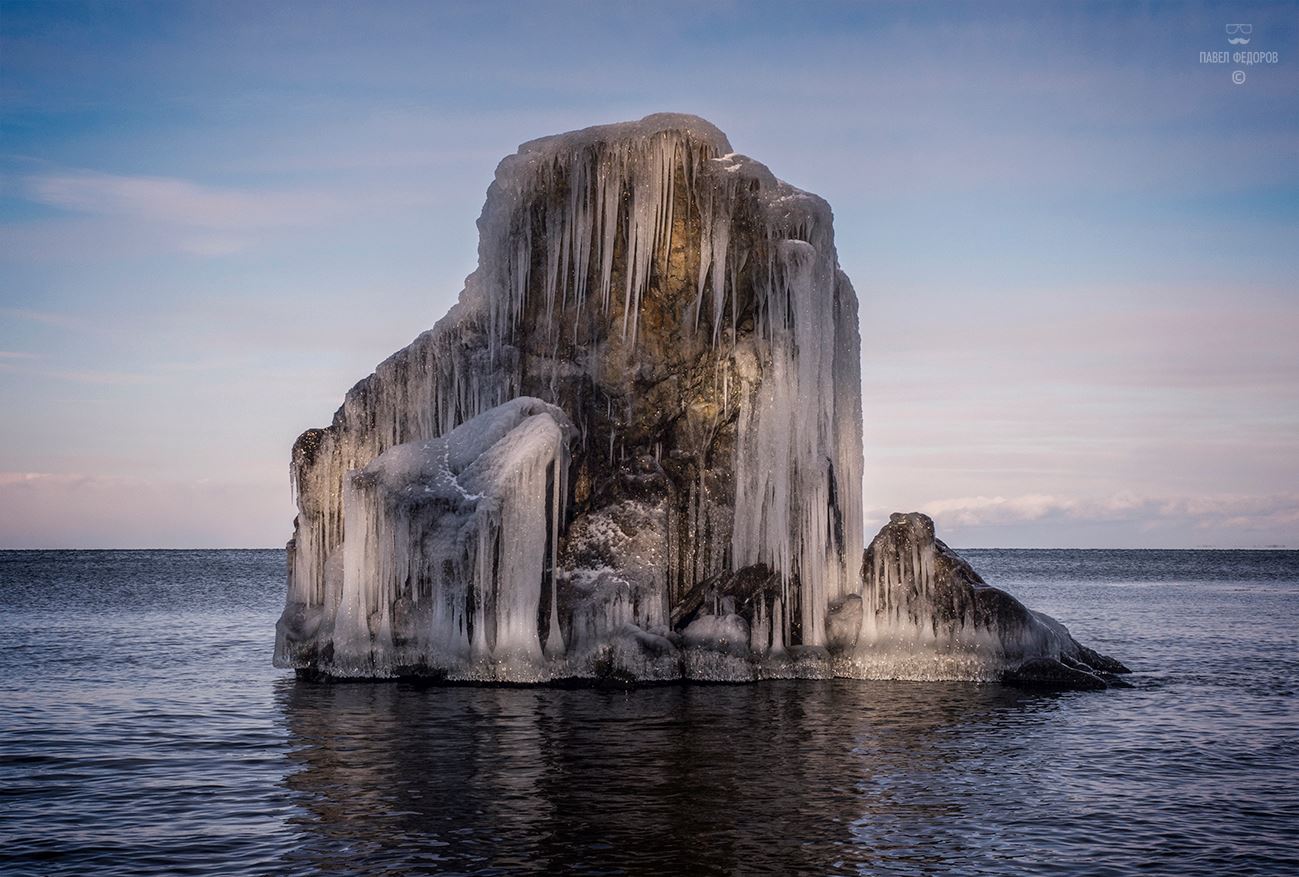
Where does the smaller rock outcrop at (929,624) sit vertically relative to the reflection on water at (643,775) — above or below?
above

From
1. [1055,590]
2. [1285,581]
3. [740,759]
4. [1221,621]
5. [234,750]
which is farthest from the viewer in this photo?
[1285,581]

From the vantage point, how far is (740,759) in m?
24.0

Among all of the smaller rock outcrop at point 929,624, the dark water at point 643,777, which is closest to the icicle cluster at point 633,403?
the smaller rock outcrop at point 929,624

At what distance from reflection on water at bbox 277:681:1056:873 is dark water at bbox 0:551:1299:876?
0.07m

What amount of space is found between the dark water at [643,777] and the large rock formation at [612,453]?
5.67ft

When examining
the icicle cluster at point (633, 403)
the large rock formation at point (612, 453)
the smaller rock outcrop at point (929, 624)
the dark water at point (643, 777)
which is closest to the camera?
the dark water at point (643, 777)

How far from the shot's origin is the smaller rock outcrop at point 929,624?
114 ft

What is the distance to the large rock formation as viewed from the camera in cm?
3316

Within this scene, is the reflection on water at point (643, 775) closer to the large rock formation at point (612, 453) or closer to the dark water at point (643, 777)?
the dark water at point (643, 777)

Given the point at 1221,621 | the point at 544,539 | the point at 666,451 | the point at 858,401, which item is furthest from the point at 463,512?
the point at 1221,621

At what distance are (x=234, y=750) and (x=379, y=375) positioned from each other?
1492 centimetres

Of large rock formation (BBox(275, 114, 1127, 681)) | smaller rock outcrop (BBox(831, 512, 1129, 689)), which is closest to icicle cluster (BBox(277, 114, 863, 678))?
large rock formation (BBox(275, 114, 1127, 681))

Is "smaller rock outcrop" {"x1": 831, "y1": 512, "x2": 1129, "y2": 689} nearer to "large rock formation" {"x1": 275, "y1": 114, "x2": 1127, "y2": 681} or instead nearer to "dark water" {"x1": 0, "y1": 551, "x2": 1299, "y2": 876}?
"large rock formation" {"x1": 275, "y1": 114, "x2": 1127, "y2": 681}

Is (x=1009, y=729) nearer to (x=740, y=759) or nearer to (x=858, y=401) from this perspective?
(x=740, y=759)
